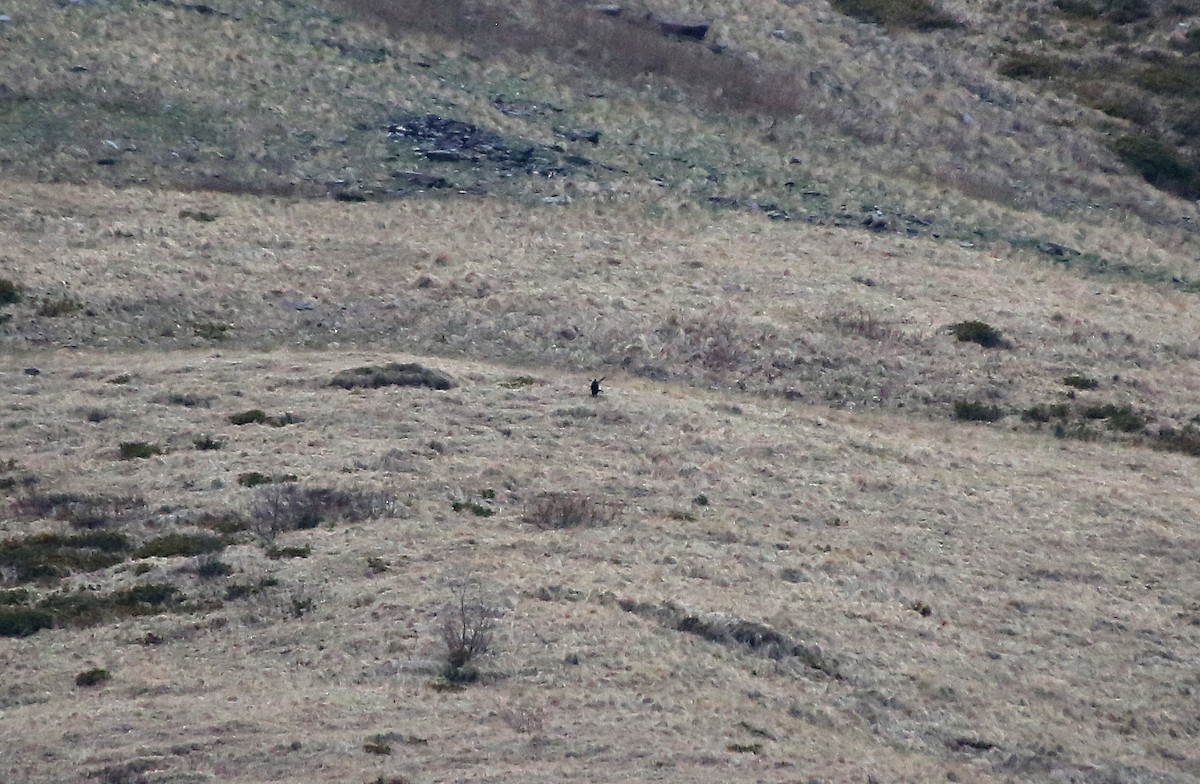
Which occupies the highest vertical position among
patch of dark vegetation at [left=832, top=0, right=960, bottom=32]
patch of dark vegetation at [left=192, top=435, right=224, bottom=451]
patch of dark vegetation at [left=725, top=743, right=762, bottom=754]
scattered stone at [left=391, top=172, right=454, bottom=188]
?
patch of dark vegetation at [left=832, top=0, right=960, bottom=32]

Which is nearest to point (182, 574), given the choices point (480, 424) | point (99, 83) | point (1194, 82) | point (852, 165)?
point (480, 424)

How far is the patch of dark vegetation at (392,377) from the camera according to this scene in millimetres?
26656

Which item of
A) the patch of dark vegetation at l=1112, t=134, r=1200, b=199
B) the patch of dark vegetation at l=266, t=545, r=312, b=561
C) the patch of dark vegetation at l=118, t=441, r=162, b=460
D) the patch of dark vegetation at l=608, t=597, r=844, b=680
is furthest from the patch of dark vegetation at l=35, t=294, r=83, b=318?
the patch of dark vegetation at l=1112, t=134, r=1200, b=199

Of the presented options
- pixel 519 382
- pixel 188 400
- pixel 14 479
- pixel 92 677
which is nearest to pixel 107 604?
pixel 92 677

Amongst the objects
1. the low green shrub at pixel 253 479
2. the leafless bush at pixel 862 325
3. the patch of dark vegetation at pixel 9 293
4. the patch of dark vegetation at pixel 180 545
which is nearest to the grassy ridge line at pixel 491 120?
the patch of dark vegetation at pixel 9 293

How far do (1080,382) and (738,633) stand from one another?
→ 16.8 m

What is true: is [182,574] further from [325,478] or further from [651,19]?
[651,19]

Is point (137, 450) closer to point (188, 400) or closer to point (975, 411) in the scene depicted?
point (188, 400)

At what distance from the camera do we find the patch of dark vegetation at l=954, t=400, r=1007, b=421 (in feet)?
98.8

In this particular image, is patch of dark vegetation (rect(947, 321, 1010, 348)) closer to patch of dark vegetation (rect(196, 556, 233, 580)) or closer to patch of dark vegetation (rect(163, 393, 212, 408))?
patch of dark vegetation (rect(163, 393, 212, 408))

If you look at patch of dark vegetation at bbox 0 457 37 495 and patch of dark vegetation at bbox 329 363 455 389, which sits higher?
patch of dark vegetation at bbox 329 363 455 389

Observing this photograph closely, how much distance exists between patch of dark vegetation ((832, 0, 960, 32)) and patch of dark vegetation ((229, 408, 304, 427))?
41903 millimetres

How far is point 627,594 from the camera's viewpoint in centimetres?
1903

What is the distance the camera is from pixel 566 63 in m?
48.8
